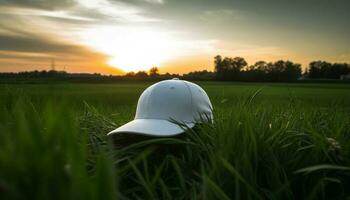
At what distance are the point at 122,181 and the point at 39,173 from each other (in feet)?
3.86

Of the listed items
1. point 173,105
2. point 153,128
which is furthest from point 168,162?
point 173,105

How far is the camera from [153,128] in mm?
2598

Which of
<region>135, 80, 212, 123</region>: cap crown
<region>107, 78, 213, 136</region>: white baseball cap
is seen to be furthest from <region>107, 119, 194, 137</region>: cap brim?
<region>135, 80, 212, 123</region>: cap crown

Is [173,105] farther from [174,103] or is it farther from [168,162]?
[168,162]

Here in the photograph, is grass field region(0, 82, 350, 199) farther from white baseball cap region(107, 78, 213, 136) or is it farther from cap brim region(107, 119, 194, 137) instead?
white baseball cap region(107, 78, 213, 136)

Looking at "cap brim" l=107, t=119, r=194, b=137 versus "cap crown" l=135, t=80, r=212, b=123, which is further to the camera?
"cap crown" l=135, t=80, r=212, b=123

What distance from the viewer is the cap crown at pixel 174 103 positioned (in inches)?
119

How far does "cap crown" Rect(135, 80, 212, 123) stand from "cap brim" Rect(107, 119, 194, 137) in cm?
22

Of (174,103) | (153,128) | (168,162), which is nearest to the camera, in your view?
(168,162)

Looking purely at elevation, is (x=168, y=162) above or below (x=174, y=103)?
below

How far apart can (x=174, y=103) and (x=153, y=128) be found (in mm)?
490

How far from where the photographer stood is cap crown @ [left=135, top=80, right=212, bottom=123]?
3.02 m

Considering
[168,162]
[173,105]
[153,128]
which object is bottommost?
[168,162]

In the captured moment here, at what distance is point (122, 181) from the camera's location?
2.03m
